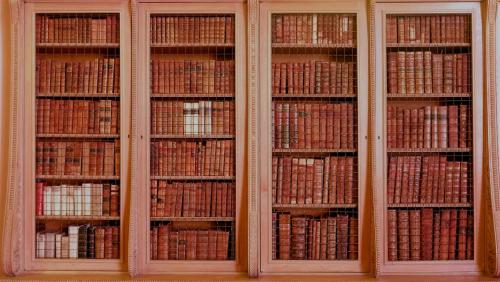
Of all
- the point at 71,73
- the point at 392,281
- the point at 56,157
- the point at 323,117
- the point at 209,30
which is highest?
the point at 209,30

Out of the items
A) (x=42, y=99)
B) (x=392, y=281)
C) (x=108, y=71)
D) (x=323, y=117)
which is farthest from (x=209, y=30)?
(x=392, y=281)

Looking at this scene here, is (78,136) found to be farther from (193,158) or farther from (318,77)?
(318,77)

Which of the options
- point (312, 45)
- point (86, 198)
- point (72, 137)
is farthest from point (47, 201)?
point (312, 45)

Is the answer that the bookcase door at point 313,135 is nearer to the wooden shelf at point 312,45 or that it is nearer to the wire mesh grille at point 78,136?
the wooden shelf at point 312,45

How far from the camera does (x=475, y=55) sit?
3.08 meters

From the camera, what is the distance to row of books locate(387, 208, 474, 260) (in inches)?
122

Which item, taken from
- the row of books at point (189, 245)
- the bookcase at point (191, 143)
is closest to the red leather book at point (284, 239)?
the bookcase at point (191, 143)

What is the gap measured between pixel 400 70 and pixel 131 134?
174cm

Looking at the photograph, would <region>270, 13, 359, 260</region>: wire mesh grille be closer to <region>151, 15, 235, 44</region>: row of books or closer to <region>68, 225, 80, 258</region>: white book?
<region>151, 15, 235, 44</region>: row of books

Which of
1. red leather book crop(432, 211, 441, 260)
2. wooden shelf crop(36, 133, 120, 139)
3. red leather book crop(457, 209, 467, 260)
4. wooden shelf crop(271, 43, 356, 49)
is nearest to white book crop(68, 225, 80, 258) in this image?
wooden shelf crop(36, 133, 120, 139)

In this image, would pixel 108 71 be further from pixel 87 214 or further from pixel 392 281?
pixel 392 281

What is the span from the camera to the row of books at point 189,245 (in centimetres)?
315

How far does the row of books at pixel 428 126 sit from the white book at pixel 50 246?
7.29 ft

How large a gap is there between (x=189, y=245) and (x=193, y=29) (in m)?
1.38
